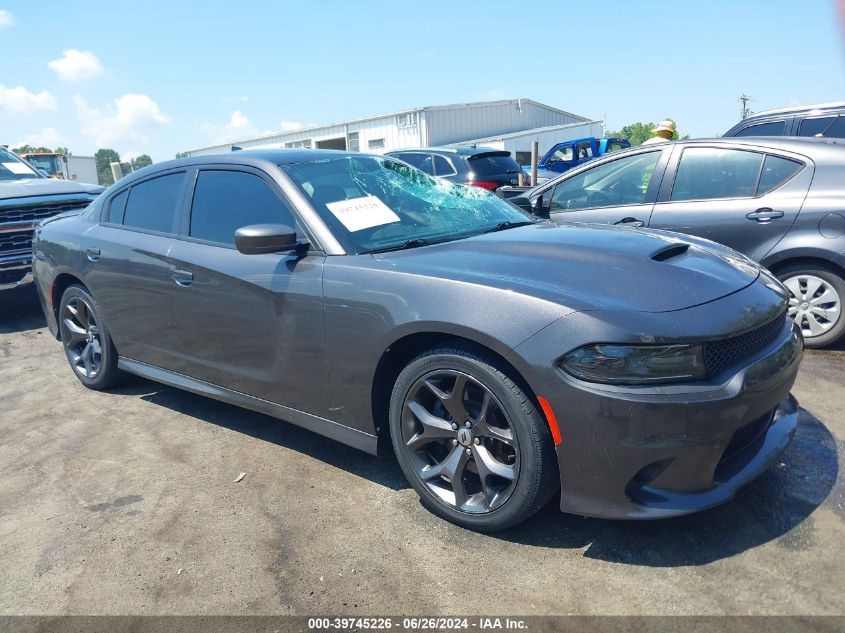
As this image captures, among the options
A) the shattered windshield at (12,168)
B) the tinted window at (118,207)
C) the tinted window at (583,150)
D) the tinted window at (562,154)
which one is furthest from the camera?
the tinted window at (562,154)

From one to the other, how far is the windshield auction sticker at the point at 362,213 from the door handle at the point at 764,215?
9.11ft

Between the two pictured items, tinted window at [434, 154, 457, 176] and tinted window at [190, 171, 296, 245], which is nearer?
tinted window at [190, 171, 296, 245]

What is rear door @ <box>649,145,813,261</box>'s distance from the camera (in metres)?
4.40

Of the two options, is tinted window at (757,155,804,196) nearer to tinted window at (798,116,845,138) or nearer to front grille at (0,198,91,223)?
tinted window at (798,116,845,138)

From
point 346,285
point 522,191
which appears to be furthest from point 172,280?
point 522,191

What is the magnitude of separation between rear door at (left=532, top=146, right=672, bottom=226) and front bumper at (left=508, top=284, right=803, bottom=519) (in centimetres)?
286

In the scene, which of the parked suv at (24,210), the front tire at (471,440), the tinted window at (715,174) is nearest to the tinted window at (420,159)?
the parked suv at (24,210)

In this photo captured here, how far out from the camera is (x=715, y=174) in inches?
186

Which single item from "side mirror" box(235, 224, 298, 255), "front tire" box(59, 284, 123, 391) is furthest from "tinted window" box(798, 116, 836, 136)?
"front tire" box(59, 284, 123, 391)

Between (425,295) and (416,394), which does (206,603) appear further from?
(425,295)

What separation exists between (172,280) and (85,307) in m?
1.32

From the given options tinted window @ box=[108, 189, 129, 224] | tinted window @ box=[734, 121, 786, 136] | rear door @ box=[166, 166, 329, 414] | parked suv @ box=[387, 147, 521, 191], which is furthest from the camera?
parked suv @ box=[387, 147, 521, 191]

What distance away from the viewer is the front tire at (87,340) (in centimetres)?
432

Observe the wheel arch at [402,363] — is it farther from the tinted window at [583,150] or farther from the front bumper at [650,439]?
the tinted window at [583,150]
